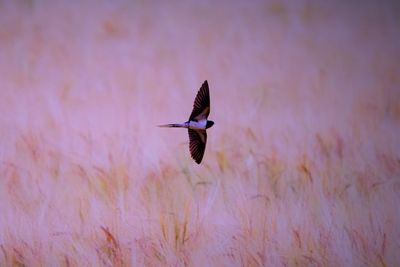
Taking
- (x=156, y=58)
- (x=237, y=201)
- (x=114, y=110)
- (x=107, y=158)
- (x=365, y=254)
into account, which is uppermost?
(x=156, y=58)

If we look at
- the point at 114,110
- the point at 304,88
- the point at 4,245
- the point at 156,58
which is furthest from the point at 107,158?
the point at 304,88

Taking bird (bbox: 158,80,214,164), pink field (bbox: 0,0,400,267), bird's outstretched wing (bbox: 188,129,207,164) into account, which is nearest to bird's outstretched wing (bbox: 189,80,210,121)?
bird (bbox: 158,80,214,164)

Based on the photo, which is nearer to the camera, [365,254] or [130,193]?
[365,254]

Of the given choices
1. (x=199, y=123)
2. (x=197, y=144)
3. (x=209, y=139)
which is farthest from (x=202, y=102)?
(x=209, y=139)

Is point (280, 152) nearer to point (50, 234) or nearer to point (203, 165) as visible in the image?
point (203, 165)

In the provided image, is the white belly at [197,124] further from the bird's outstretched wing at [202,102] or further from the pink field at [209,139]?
the pink field at [209,139]

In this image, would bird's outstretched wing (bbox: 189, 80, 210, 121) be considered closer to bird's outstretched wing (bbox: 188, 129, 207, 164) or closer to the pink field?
bird's outstretched wing (bbox: 188, 129, 207, 164)

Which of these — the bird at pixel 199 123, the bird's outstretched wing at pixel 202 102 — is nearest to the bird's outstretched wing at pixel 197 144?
the bird at pixel 199 123

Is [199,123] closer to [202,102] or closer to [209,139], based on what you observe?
[202,102]
